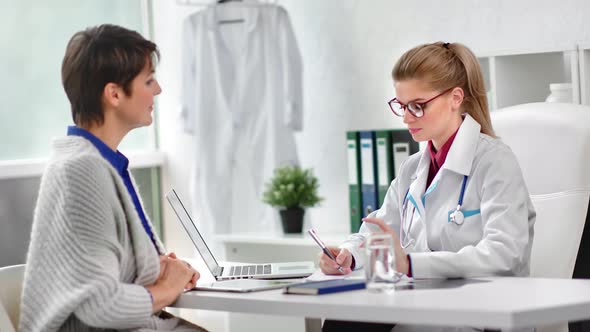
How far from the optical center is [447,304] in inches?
66.5

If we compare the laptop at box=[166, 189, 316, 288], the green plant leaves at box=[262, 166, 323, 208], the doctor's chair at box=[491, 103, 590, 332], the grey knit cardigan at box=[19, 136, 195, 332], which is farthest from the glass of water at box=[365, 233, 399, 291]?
the green plant leaves at box=[262, 166, 323, 208]

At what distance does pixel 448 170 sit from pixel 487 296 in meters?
0.64

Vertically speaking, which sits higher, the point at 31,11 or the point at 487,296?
the point at 31,11

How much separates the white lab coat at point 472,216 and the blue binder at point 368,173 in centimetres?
141

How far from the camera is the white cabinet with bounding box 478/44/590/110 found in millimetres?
3549

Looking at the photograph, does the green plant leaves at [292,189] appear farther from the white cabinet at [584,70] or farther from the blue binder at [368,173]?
the white cabinet at [584,70]

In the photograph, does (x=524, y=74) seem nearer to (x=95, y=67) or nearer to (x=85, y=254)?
(x=95, y=67)

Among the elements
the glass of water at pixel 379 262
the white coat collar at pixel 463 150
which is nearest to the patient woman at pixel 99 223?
the glass of water at pixel 379 262

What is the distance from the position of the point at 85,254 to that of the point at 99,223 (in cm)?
7

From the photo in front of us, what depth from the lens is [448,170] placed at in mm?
2373

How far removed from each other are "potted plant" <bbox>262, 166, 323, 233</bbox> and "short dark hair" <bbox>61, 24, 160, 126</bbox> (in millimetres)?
2125

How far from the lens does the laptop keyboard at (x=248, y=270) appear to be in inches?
91.4

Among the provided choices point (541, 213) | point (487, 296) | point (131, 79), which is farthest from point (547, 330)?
point (131, 79)

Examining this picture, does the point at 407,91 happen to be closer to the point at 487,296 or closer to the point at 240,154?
the point at 487,296
